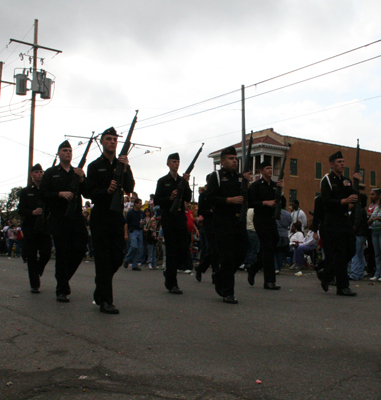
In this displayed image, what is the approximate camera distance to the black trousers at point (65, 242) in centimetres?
713

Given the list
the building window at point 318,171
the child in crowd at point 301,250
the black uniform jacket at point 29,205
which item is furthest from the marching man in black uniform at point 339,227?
the building window at point 318,171

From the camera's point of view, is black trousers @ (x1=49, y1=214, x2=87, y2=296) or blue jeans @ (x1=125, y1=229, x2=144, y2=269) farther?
blue jeans @ (x1=125, y1=229, x2=144, y2=269)

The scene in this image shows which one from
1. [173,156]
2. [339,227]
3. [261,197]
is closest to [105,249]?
[173,156]

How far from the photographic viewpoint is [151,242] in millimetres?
15094

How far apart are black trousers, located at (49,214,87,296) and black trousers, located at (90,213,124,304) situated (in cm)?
88

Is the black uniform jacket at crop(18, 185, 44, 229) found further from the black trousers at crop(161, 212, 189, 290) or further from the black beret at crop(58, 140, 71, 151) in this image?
the black trousers at crop(161, 212, 189, 290)

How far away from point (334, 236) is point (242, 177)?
67.9 inches

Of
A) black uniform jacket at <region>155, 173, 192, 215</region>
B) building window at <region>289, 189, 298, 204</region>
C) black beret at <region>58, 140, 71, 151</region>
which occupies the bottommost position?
black uniform jacket at <region>155, 173, 192, 215</region>

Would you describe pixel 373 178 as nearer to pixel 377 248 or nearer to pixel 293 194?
pixel 293 194

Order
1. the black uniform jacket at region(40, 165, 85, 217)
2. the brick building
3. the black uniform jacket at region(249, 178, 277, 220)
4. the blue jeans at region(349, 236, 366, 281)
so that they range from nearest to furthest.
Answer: the black uniform jacket at region(40, 165, 85, 217)
the black uniform jacket at region(249, 178, 277, 220)
the blue jeans at region(349, 236, 366, 281)
the brick building

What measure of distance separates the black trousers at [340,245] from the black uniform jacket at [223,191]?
5.47 feet

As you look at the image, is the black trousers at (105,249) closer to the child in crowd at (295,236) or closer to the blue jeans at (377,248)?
the blue jeans at (377,248)

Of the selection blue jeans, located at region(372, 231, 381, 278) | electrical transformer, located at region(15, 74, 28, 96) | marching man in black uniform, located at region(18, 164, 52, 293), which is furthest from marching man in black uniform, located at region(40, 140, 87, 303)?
electrical transformer, located at region(15, 74, 28, 96)

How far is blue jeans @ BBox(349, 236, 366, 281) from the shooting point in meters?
11.5
